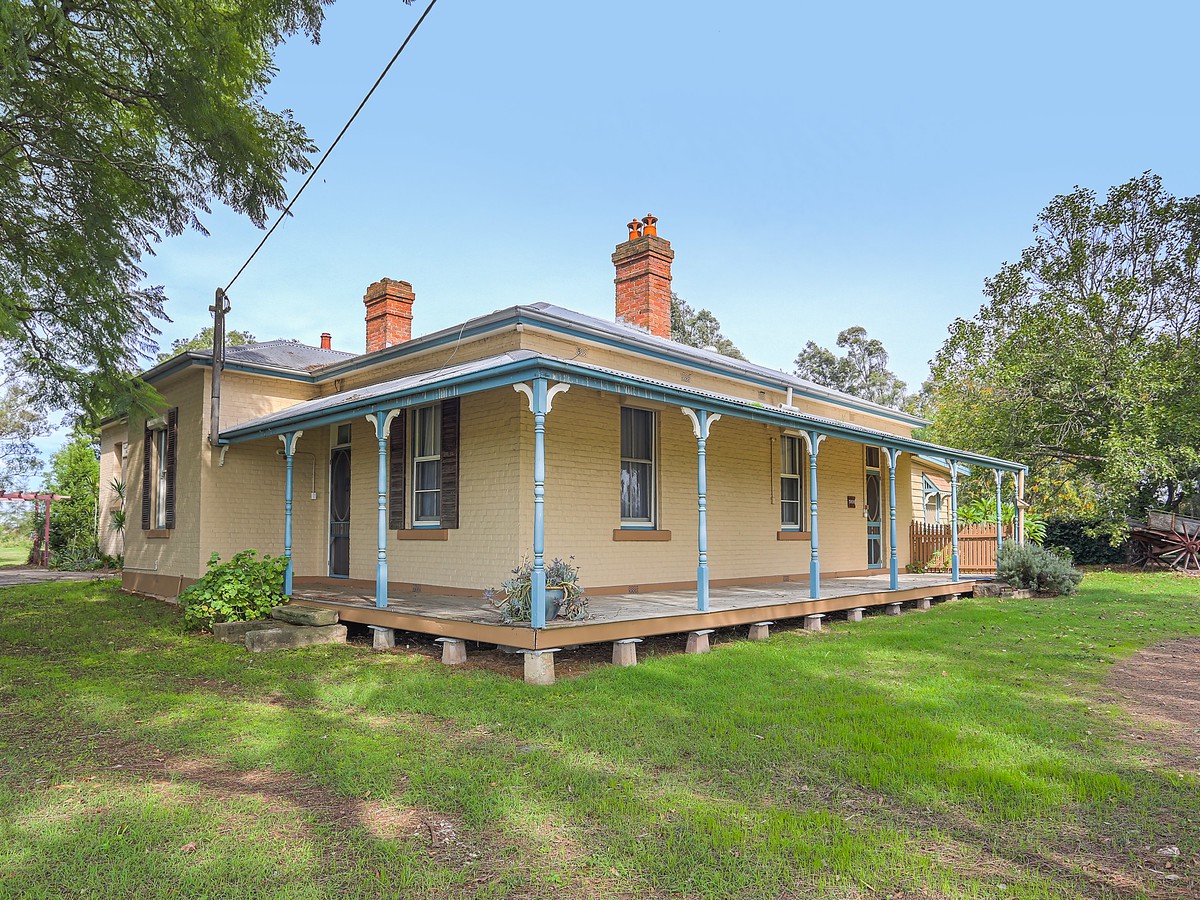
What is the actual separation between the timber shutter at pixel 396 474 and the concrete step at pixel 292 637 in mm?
2085

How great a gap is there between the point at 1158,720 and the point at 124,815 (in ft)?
22.6

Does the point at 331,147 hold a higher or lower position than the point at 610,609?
higher

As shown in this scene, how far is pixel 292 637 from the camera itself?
8.74 m

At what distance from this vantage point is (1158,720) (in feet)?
19.0

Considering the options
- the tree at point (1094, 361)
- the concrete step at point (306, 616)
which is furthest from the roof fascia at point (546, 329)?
the tree at point (1094, 361)

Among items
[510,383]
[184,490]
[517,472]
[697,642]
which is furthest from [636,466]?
[184,490]

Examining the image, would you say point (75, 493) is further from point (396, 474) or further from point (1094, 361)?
point (1094, 361)

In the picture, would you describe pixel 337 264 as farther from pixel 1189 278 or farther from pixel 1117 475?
pixel 1189 278

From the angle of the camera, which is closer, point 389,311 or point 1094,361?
point 389,311

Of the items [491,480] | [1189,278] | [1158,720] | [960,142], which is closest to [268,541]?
[491,480]

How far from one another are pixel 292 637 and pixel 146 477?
23.8ft

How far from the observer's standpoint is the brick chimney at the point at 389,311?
542 inches

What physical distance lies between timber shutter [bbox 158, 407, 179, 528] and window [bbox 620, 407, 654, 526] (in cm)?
786

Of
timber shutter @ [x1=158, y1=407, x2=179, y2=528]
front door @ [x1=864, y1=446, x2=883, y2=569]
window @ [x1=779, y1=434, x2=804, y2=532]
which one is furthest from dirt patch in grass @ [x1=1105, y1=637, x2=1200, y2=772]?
timber shutter @ [x1=158, y1=407, x2=179, y2=528]
